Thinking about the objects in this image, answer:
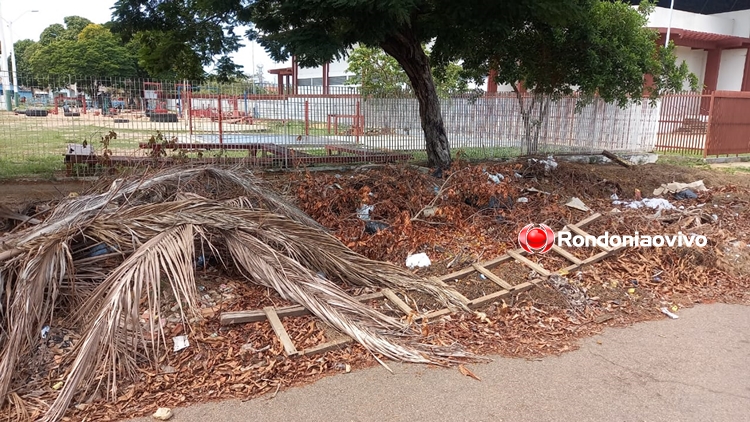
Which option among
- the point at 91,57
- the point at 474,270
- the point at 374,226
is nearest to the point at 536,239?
the point at 474,270

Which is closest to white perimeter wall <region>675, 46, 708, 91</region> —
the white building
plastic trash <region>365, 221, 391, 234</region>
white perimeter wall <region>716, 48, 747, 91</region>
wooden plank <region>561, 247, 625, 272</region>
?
the white building

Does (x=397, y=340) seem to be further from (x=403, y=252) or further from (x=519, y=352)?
(x=403, y=252)

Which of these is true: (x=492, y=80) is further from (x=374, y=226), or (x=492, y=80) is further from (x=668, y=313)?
(x=668, y=313)

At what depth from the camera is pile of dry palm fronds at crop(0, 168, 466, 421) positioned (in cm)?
363

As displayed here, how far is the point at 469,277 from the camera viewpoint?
17.8 feet

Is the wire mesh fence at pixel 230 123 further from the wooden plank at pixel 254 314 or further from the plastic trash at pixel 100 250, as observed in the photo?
the wooden plank at pixel 254 314

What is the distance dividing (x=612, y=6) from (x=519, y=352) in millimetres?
9399

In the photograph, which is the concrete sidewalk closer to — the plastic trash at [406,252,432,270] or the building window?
the plastic trash at [406,252,432,270]

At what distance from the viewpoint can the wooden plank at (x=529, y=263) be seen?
548 centimetres

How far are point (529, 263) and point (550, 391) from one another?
2204mm

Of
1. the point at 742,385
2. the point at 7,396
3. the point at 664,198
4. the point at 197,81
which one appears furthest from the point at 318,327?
the point at 197,81

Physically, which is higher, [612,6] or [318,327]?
[612,6]

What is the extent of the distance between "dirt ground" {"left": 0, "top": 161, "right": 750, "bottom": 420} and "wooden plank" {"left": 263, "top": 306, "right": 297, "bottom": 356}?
0.20 ft

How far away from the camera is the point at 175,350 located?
3.90 m
